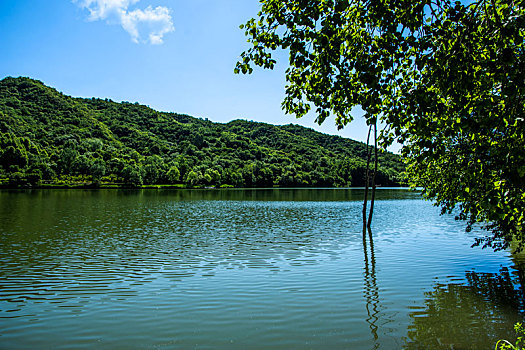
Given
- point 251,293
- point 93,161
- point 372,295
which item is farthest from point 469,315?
point 93,161

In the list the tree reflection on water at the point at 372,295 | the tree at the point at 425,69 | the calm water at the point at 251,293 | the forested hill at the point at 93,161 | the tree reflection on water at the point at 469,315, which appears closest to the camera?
the tree at the point at 425,69

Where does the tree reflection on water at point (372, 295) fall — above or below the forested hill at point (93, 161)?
below

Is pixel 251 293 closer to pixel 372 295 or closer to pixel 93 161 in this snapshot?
pixel 372 295

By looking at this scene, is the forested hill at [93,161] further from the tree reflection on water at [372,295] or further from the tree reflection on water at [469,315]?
the tree reflection on water at [469,315]

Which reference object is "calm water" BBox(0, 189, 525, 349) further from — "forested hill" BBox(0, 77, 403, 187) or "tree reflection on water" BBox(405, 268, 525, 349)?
"forested hill" BBox(0, 77, 403, 187)

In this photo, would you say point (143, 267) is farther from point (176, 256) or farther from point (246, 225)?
point (246, 225)

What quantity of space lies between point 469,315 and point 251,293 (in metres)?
6.89

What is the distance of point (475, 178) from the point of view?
237 inches

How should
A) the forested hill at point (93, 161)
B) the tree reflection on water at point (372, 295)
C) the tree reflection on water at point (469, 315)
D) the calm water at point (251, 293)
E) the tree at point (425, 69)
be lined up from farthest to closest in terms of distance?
1. the forested hill at point (93, 161)
2. the tree reflection on water at point (372, 295)
3. the calm water at point (251, 293)
4. the tree reflection on water at point (469, 315)
5. the tree at point (425, 69)

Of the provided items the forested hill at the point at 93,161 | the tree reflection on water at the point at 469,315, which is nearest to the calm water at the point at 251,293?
the tree reflection on water at the point at 469,315

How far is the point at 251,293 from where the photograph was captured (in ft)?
41.5

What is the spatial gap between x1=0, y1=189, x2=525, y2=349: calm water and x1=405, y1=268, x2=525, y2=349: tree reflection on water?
51 millimetres

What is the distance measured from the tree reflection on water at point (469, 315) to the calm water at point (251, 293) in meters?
0.05

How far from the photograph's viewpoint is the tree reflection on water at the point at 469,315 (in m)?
8.78
